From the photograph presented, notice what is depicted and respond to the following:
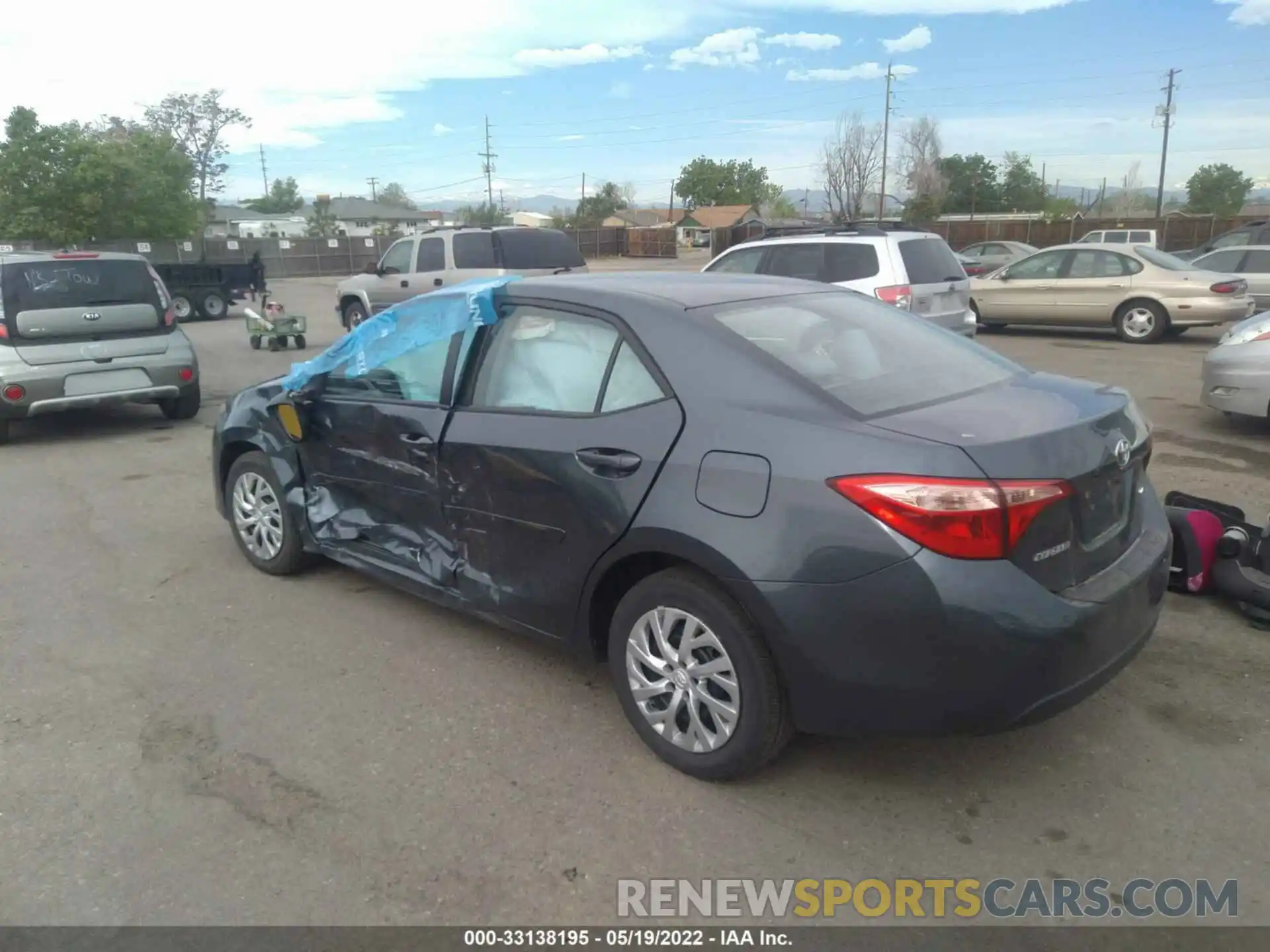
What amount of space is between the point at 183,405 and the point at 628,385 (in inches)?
308

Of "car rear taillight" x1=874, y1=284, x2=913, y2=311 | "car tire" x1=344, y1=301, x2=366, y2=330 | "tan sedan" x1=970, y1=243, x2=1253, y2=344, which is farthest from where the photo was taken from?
"car tire" x1=344, y1=301, x2=366, y2=330

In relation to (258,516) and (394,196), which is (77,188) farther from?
(394,196)

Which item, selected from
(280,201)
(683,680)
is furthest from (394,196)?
(683,680)

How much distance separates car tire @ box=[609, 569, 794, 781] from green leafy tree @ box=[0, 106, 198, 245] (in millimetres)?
41438

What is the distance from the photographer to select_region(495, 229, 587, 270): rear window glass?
49.1ft

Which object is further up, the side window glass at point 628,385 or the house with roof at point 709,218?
the house with roof at point 709,218

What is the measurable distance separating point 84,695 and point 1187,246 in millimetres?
44116

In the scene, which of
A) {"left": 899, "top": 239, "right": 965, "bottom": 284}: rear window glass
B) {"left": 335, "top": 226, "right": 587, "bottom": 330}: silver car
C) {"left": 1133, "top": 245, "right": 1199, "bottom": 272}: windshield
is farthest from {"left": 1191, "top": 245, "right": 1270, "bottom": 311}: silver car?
{"left": 335, "top": 226, "right": 587, "bottom": 330}: silver car

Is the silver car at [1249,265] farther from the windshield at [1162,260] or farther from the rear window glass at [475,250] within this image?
the rear window glass at [475,250]

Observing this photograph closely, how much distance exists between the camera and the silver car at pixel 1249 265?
1593cm

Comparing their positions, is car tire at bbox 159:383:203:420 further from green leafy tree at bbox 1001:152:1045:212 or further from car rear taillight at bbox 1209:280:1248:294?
green leafy tree at bbox 1001:152:1045:212

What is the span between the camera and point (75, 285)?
8750 mm

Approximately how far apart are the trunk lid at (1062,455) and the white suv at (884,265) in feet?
23.1

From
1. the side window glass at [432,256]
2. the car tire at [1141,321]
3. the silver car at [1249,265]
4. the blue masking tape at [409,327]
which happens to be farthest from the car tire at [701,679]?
the silver car at [1249,265]
